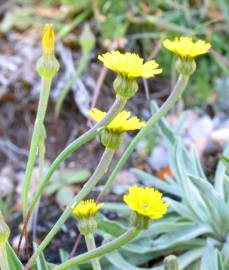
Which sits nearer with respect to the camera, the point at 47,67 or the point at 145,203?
the point at 145,203

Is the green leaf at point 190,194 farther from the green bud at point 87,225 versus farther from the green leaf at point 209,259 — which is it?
the green bud at point 87,225

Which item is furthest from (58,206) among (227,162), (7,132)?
(227,162)

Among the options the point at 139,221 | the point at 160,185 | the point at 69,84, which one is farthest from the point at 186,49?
the point at 69,84

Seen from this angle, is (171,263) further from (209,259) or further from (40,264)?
(209,259)

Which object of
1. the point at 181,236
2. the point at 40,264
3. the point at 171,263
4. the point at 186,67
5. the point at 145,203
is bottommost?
the point at 181,236

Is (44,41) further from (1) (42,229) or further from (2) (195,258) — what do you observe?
(1) (42,229)

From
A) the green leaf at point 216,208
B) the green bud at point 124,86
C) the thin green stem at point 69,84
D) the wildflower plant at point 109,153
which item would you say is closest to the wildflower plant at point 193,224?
the green leaf at point 216,208

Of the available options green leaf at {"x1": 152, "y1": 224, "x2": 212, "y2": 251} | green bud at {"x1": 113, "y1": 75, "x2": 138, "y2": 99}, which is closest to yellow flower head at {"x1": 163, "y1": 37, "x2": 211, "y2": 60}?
green bud at {"x1": 113, "y1": 75, "x2": 138, "y2": 99}
